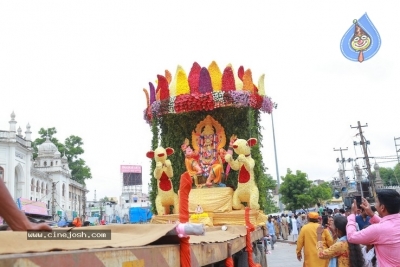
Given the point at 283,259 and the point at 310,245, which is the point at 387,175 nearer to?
the point at 283,259

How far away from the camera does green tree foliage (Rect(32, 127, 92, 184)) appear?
5528 centimetres

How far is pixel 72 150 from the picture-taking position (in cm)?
5591

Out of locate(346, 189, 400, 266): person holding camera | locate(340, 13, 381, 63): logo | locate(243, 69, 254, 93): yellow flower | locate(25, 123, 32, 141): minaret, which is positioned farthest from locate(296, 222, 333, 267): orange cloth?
locate(25, 123, 32, 141): minaret

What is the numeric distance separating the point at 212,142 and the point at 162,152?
1803 mm

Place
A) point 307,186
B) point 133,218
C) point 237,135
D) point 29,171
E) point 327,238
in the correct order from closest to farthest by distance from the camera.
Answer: point 327,238 → point 237,135 → point 133,218 → point 307,186 → point 29,171

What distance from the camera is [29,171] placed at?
40219 millimetres

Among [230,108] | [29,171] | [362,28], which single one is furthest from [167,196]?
[29,171]

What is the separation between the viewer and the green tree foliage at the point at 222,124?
1077 cm

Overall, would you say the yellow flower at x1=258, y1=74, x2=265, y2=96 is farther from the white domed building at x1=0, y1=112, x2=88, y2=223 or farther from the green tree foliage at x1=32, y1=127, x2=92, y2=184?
the green tree foliage at x1=32, y1=127, x2=92, y2=184

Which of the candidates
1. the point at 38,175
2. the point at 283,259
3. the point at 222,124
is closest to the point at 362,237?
the point at 222,124

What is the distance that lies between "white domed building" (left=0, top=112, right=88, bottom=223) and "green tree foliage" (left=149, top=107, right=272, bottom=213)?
61.4 feet

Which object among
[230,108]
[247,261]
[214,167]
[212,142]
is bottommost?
[247,261]

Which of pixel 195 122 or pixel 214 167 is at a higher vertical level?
pixel 195 122

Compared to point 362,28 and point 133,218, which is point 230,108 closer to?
point 362,28
